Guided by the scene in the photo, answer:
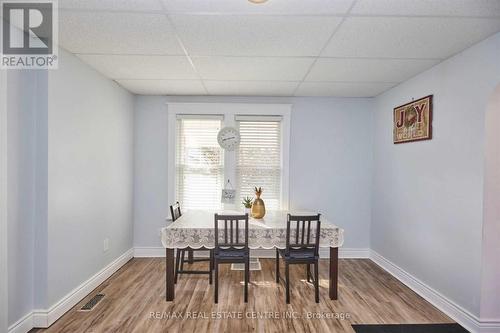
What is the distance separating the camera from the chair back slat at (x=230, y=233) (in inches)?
113

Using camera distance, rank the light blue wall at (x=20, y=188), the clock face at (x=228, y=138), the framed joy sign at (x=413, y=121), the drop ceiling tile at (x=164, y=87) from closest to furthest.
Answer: the light blue wall at (x=20, y=188), the framed joy sign at (x=413, y=121), the drop ceiling tile at (x=164, y=87), the clock face at (x=228, y=138)

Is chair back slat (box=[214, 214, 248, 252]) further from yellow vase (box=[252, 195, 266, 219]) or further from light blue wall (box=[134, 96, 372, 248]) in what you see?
light blue wall (box=[134, 96, 372, 248])

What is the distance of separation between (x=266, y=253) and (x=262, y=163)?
1375 mm

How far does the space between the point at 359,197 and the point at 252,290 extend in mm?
2250

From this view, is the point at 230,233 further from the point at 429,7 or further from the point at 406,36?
the point at 429,7

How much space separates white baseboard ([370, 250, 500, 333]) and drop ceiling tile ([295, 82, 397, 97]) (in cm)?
235

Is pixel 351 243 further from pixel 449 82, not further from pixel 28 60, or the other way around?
pixel 28 60

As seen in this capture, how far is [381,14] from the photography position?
79.5 inches

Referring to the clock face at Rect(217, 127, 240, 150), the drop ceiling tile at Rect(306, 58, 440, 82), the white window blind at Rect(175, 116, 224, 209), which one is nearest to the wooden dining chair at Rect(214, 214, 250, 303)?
the white window blind at Rect(175, 116, 224, 209)

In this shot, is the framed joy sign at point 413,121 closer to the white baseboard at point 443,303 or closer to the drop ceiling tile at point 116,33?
the white baseboard at point 443,303

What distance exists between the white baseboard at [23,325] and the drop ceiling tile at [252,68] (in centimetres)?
273

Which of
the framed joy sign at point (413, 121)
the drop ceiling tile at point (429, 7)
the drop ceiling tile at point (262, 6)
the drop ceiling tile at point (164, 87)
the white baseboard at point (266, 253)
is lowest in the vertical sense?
A: the white baseboard at point (266, 253)

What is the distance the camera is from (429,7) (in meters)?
1.92

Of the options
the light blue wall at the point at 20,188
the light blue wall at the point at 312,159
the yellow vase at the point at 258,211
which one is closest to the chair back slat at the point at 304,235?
the yellow vase at the point at 258,211
